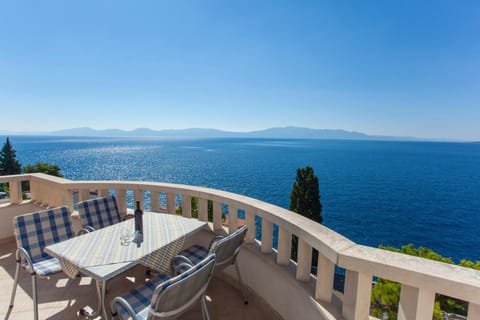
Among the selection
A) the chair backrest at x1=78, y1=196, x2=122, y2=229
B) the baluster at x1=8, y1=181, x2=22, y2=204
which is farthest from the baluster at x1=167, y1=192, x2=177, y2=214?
the baluster at x1=8, y1=181, x2=22, y2=204

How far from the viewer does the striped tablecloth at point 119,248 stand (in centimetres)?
183

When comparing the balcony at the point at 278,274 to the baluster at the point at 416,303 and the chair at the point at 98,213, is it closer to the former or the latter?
the baluster at the point at 416,303

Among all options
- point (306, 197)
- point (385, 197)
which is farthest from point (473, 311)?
point (385, 197)

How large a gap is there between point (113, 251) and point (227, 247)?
3.19 ft

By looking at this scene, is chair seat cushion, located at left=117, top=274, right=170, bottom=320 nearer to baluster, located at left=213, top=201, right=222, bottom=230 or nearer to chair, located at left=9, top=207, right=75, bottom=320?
baluster, located at left=213, top=201, right=222, bottom=230

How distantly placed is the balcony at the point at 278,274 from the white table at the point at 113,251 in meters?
0.56

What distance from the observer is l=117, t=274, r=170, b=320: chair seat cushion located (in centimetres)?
160

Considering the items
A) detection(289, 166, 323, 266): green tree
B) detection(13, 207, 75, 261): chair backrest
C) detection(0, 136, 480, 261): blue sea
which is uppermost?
detection(13, 207, 75, 261): chair backrest

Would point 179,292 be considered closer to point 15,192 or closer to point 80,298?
point 80,298

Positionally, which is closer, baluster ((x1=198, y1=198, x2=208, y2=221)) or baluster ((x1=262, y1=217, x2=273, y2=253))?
baluster ((x1=262, y1=217, x2=273, y2=253))

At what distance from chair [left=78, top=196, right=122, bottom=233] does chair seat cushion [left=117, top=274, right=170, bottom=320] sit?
1.39m

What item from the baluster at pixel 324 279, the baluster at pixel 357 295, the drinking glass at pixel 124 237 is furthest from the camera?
the drinking glass at pixel 124 237

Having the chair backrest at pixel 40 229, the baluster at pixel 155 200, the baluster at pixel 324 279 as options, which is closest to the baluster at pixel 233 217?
the baluster at pixel 324 279

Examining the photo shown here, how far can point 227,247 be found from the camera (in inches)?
79.5
